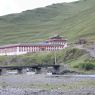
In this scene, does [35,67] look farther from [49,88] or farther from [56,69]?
[49,88]

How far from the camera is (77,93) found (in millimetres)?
78312

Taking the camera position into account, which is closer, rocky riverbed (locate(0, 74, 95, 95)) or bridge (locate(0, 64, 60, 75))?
rocky riverbed (locate(0, 74, 95, 95))

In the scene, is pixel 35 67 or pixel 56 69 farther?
pixel 35 67

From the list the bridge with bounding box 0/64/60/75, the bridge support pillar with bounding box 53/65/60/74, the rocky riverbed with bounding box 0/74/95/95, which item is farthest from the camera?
the bridge with bounding box 0/64/60/75

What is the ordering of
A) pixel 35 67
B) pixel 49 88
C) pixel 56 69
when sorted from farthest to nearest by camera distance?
pixel 35 67 < pixel 56 69 < pixel 49 88

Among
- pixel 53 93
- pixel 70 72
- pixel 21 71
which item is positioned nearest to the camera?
pixel 53 93

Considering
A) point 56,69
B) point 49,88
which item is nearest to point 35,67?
point 56,69

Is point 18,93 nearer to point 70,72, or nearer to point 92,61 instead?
point 70,72

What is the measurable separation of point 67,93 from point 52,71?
339ft

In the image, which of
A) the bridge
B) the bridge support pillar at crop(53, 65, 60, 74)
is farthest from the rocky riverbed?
the bridge

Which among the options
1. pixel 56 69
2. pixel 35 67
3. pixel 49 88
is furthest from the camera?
pixel 35 67

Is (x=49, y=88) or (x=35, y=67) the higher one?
(x=49, y=88)

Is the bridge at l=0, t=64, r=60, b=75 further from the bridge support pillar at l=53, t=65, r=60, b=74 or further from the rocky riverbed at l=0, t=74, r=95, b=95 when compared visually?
the rocky riverbed at l=0, t=74, r=95, b=95

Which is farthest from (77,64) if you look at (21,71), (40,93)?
(40,93)
